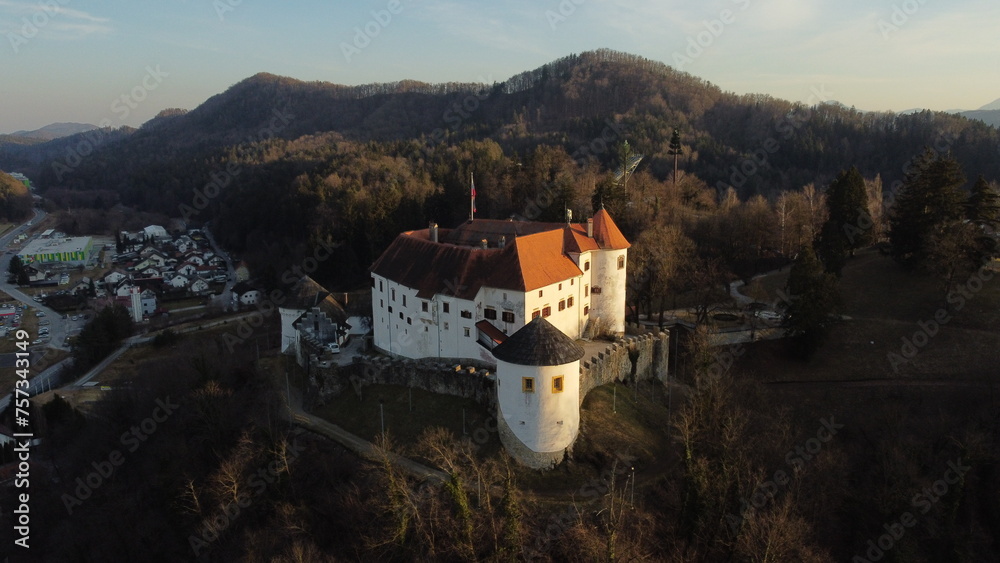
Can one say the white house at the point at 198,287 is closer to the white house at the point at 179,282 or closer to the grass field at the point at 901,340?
the white house at the point at 179,282

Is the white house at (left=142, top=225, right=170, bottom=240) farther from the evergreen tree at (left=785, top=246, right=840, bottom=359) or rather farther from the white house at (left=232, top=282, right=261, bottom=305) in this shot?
the evergreen tree at (left=785, top=246, right=840, bottom=359)

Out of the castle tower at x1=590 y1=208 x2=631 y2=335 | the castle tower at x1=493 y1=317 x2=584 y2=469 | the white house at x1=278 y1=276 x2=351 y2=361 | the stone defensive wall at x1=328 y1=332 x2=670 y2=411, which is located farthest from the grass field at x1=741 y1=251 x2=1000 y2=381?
the white house at x1=278 y1=276 x2=351 y2=361

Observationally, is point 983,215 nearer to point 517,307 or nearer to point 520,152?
point 517,307

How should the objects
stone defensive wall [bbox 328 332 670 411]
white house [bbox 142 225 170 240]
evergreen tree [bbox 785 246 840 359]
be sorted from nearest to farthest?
stone defensive wall [bbox 328 332 670 411] < evergreen tree [bbox 785 246 840 359] < white house [bbox 142 225 170 240]

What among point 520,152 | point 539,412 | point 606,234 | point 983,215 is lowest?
point 539,412

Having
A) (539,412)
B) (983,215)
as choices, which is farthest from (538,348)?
(983,215)

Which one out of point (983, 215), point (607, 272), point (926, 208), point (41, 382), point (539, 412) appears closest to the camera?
point (539, 412)
